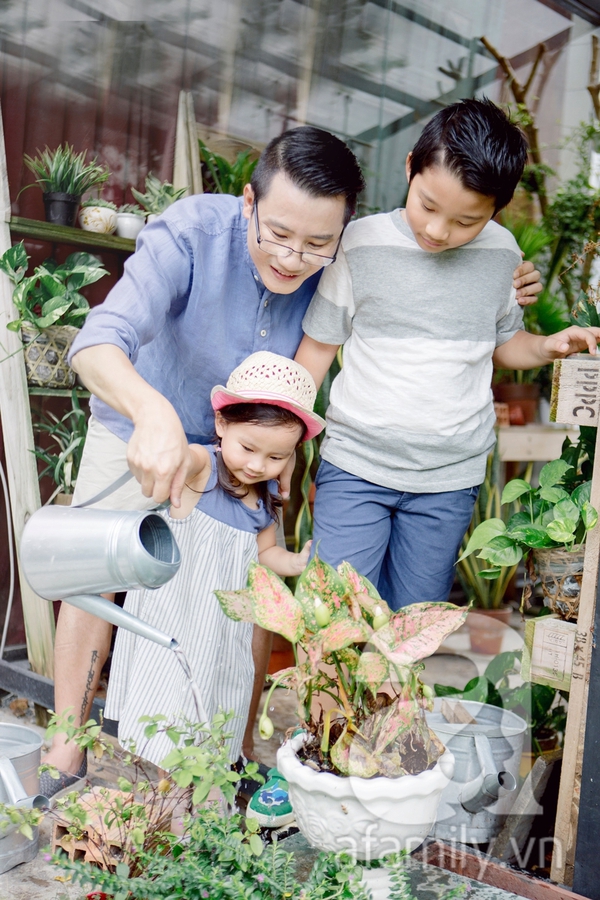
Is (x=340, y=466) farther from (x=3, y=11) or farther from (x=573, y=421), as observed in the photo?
(x=3, y=11)

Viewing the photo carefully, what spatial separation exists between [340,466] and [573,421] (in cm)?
49

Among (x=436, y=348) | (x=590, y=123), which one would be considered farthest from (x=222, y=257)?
(x=590, y=123)

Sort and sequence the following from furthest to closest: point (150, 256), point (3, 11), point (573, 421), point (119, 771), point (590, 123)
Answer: point (590, 123)
point (3, 11)
point (119, 771)
point (150, 256)
point (573, 421)

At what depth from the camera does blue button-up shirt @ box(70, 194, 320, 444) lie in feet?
5.21

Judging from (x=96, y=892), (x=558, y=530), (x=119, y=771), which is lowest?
(x=119, y=771)

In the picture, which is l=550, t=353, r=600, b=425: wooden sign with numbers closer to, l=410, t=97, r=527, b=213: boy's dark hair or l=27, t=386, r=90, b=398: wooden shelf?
l=410, t=97, r=527, b=213: boy's dark hair

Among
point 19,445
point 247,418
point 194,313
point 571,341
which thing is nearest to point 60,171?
point 19,445

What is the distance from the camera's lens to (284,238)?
153 centimetres

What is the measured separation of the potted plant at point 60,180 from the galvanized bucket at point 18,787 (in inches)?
56.3

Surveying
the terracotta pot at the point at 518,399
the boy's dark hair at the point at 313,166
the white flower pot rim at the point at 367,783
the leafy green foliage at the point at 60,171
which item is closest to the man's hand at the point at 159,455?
the white flower pot rim at the point at 367,783

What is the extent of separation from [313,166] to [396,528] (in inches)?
30.4

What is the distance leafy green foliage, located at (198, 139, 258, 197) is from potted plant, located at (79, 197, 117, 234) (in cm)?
46

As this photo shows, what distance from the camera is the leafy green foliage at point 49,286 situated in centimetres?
219

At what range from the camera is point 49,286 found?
2.26 m
